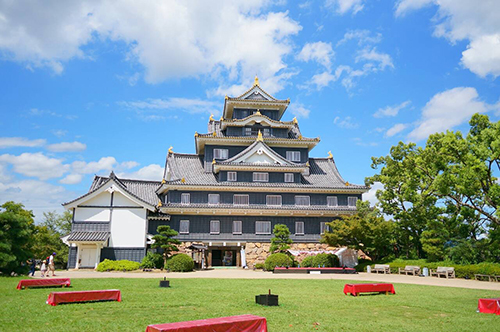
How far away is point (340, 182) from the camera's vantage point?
152ft

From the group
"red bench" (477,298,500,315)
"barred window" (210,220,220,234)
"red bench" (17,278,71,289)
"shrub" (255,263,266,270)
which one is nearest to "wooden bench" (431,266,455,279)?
"shrub" (255,263,266,270)

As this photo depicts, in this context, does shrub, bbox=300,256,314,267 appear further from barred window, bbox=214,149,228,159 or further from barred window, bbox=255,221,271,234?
barred window, bbox=214,149,228,159

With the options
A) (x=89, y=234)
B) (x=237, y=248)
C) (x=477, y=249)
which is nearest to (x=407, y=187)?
(x=477, y=249)

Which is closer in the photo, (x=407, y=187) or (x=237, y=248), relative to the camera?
(x=407, y=187)

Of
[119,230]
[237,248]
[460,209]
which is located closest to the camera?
[460,209]

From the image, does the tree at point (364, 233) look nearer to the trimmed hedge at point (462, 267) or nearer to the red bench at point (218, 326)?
the trimmed hedge at point (462, 267)

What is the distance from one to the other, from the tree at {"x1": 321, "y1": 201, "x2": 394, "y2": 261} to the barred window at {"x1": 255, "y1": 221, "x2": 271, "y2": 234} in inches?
248

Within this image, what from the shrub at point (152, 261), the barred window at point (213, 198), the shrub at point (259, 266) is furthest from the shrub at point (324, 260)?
the shrub at point (152, 261)

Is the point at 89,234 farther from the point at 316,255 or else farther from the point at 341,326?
the point at 341,326

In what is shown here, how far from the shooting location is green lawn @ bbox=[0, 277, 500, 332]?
37.2 feet

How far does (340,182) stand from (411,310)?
32.1 m

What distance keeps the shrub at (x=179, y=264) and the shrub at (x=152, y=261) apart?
183 centimetres

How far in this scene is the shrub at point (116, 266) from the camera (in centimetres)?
3484

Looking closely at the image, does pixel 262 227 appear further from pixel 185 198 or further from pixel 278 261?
pixel 185 198
